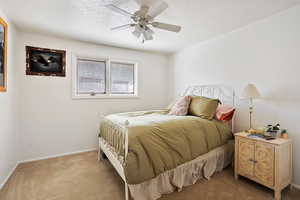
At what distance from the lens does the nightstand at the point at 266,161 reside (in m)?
1.78

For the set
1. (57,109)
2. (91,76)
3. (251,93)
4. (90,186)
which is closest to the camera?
(90,186)

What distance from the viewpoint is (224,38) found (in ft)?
9.67

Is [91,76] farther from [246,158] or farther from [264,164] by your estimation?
[264,164]

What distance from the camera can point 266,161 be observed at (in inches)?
A: 73.6

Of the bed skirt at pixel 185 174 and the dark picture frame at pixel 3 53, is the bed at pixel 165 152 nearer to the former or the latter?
the bed skirt at pixel 185 174

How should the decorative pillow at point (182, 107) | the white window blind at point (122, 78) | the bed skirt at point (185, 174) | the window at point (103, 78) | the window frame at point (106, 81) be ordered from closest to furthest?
1. the bed skirt at point (185, 174)
2. the decorative pillow at point (182, 107)
3. the window frame at point (106, 81)
4. the window at point (103, 78)
5. the white window blind at point (122, 78)

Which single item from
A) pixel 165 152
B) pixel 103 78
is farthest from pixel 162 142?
pixel 103 78

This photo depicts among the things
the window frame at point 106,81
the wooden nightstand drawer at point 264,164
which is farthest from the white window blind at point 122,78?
the wooden nightstand drawer at point 264,164

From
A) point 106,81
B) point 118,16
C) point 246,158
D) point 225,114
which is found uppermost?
point 118,16

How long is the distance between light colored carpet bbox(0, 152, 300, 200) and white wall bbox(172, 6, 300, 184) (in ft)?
2.69

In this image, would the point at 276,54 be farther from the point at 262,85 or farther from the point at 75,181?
the point at 75,181

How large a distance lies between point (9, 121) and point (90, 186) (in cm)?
167

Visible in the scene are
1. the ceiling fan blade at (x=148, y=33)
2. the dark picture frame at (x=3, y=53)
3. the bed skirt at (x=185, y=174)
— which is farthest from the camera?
the ceiling fan blade at (x=148, y=33)

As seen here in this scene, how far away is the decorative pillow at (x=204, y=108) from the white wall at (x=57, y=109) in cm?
180
